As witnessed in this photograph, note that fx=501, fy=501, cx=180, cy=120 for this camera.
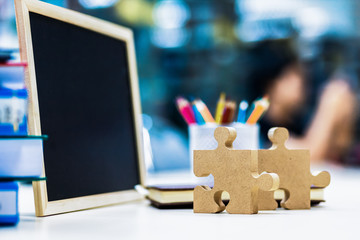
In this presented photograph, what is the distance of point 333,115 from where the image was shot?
297 cm

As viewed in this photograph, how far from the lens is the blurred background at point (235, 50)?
11.7 feet

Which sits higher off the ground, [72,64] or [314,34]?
[314,34]

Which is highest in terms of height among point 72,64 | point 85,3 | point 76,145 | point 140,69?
point 85,3

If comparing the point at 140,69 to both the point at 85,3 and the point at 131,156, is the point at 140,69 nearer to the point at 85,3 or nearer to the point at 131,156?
the point at 85,3

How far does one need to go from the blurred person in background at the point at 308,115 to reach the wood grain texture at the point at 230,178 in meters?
2.13

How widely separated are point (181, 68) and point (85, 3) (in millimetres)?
1189

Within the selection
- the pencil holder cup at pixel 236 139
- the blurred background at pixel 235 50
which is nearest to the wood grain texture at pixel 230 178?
the pencil holder cup at pixel 236 139

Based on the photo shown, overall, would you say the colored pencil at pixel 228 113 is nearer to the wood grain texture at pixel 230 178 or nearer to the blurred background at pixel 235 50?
the wood grain texture at pixel 230 178

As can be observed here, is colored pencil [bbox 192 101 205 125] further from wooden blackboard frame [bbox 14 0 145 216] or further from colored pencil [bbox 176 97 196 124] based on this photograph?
wooden blackboard frame [bbox 14 0 145 216]

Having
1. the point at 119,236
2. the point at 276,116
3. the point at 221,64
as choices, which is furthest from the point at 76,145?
the point at 221,64

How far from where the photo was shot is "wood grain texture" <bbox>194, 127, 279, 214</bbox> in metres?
0.68

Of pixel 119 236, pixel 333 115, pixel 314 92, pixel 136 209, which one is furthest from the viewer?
pixel 314 92

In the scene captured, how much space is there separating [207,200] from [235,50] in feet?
11.6

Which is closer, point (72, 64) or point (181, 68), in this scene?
point (72, 64)
